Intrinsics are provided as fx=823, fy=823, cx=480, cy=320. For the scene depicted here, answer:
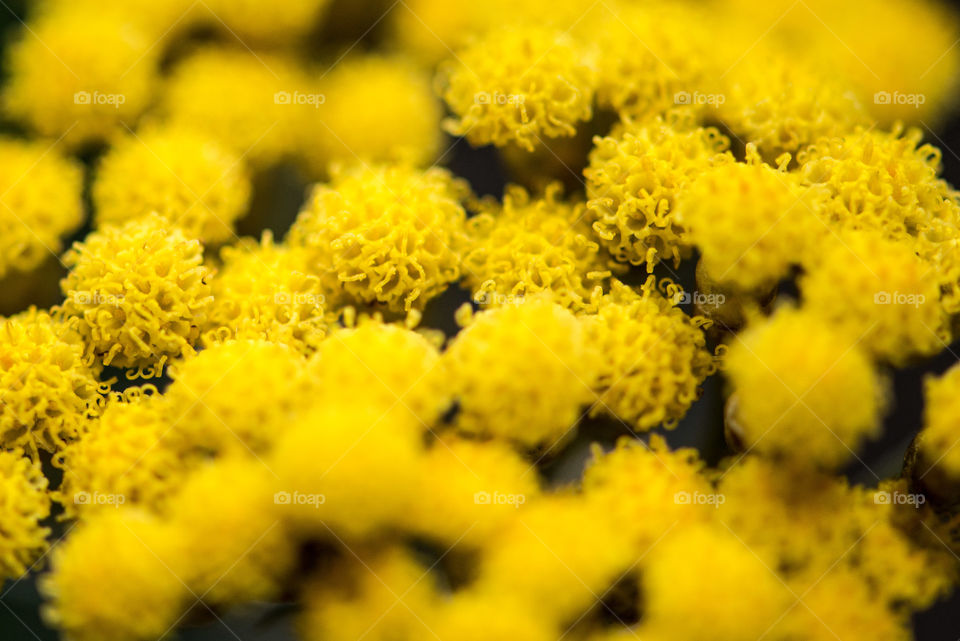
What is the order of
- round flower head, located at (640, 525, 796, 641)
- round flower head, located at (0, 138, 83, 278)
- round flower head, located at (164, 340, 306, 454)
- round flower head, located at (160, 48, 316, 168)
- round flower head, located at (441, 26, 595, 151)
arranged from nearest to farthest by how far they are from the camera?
round flower head, located at (640, 525, 796, 641) < round flower head, located at (164, 340, 306, 454) < round flower head, located at (441, 26, 595, 151) < round flower head, located at (0, 138, 83, 278) < round flower head, located at (160, 48, 316, 168)

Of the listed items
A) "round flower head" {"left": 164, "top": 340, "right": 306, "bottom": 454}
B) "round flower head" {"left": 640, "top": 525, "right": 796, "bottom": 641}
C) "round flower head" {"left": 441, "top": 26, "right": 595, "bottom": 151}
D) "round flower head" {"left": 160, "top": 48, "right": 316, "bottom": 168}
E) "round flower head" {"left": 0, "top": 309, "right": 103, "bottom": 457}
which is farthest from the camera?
"round flower head" {"left": 160, "top": 48, "right": 316, "bottom": 168}

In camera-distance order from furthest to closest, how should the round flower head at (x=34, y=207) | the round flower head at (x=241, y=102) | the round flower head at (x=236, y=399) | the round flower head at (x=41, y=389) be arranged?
the round flower head at (x=241, y=102), the round flower head at (x=34, y=207), the round flower head at (x=41, y=389), the round flower head at (x=236, y=399)

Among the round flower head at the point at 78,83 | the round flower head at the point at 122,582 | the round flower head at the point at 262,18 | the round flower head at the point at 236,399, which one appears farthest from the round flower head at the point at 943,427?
the round flower head at the point at 78,83

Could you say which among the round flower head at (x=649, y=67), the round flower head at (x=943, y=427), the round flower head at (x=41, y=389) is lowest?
the round flower head at (x=41, y=389)

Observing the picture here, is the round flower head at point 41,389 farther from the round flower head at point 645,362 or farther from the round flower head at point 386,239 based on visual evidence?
the round flower head at point 645,362

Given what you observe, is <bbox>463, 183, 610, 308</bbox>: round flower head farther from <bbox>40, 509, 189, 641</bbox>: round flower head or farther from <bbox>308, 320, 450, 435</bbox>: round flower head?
<bbox>40, 509, 189, 641</bbox>: round flower head

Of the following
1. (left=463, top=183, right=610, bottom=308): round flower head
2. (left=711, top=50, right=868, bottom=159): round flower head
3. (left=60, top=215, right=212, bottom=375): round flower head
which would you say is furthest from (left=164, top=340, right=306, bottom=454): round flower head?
(left=711, top=50, right=868, bottom=159): round flower head

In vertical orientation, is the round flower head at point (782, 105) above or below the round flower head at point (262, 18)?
above
